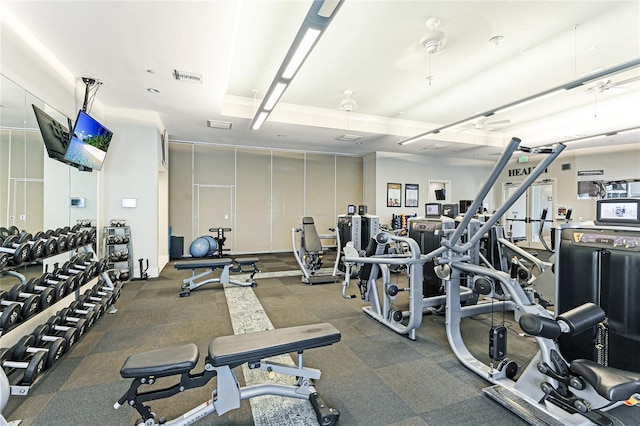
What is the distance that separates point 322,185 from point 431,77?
16.7ft

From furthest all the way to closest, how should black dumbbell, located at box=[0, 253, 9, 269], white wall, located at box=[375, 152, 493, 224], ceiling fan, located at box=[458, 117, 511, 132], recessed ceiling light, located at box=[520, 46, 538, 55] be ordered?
white wall, located at box=[375, 152, 493, 224] → ceiling fan, located at box=[458, 117, 511, 132] → recessed ceiling light, located at box=[520, 46, 538, 55] → black dumbbell, located at box=[0, 253, 9, 269]

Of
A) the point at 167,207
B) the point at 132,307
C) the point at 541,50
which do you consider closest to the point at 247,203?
the point at 167,207

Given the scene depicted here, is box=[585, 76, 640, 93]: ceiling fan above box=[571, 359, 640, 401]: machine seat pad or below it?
above

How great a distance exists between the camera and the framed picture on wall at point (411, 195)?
9.34 meters

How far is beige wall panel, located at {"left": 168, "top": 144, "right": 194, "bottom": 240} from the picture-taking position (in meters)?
7.70

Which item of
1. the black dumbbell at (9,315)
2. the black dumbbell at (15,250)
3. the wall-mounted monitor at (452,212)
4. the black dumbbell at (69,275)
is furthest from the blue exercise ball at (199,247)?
the wall-mounted monitor at (452,212)

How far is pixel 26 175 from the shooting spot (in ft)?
9.46

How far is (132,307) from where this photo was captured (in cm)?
398

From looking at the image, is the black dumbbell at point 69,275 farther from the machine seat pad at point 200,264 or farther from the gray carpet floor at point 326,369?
the machine seat pad at point 200,264

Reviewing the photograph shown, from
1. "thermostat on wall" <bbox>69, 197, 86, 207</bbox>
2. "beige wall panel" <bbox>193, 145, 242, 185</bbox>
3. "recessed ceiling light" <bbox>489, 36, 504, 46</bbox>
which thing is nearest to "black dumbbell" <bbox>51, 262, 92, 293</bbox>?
"thermostat on wall" <bbox>69, 197, 86, 207</bbox>

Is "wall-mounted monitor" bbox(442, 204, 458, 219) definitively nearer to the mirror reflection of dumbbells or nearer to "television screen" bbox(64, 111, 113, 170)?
the mirror reflection of dumbbells

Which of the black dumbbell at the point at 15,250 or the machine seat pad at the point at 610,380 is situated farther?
the black dumbbell at the point at 15,250

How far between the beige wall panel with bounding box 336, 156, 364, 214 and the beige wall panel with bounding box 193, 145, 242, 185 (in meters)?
3.30

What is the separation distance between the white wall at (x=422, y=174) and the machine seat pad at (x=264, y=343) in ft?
23.7
